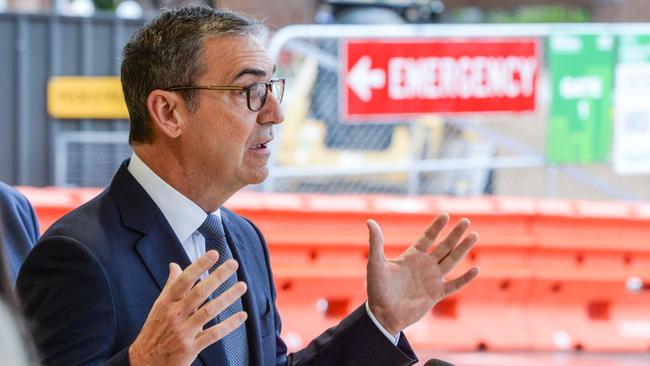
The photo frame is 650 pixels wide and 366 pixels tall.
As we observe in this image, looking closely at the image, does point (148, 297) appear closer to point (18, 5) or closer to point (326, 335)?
point (326, 335)

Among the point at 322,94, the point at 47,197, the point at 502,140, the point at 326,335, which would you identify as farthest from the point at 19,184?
the point at 326,335

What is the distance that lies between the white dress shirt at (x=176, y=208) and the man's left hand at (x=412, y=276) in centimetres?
43

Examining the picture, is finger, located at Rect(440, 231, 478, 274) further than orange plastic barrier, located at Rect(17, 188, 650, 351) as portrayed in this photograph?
A: No

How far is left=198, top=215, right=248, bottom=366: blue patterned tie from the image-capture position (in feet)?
9.95

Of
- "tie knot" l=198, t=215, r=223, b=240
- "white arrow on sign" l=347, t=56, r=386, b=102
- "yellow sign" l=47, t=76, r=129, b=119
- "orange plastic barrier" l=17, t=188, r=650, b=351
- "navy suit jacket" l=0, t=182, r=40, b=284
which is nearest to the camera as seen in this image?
"tie knot" l=198, t=215, r=223, b=240

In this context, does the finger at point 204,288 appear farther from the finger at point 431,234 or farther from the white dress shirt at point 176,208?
the finger at point 431,234

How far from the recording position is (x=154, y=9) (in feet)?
46.4

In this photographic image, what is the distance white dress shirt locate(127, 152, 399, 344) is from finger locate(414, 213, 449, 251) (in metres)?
0.57

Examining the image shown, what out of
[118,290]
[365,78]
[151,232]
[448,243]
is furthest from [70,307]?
[365,78]

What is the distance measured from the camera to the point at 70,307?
275 centimetres

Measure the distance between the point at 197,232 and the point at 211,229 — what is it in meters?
0.04

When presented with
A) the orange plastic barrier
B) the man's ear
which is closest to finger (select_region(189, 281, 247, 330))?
the man's ear

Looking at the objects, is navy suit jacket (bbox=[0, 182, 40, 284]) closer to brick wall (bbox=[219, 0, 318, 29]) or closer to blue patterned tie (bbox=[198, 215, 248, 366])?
blue patterned tie (bbox=[198, 215, 248, 366])

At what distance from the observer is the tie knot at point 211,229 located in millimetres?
3143
